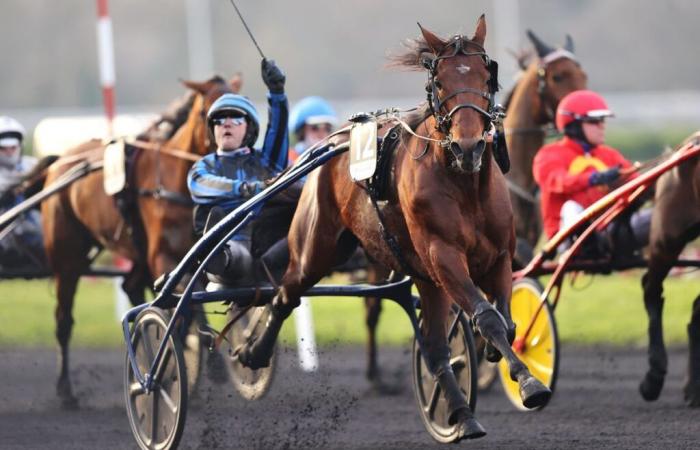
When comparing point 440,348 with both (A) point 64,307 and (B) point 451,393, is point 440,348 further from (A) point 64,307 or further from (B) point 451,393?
(A) point 64,307

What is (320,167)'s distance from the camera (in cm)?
646

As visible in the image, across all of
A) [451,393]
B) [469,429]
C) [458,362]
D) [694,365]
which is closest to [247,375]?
[458,362]

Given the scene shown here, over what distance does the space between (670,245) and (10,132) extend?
15.1 ft

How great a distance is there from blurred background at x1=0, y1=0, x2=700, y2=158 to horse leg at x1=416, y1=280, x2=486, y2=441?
1099 inches

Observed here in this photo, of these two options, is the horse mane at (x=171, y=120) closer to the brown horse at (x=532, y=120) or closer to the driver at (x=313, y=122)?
the driver at (x=313, y=122)

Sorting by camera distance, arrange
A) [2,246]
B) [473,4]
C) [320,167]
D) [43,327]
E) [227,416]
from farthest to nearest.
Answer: [473,4] < [43,327] < [2,246] < [227,416] < [320,167]

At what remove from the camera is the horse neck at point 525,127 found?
29.3ft

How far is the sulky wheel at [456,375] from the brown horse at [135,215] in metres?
2.04

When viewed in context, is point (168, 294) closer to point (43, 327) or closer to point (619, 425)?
point (619, 425)

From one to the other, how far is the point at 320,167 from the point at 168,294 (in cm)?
86

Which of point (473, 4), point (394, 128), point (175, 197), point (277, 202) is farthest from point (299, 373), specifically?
point (473, 4)

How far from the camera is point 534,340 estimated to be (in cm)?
790

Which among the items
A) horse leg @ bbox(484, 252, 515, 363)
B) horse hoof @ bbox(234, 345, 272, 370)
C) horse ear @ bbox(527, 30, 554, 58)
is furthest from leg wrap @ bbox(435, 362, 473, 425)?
horse ear @ bbox(527, 30, 554, 58)

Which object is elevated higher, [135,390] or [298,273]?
[298,273]
